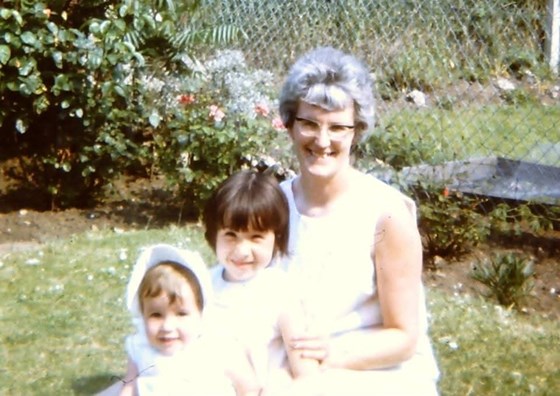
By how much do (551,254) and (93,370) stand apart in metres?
2.76

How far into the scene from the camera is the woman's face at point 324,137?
2752 mm

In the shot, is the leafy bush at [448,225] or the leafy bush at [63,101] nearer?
the leafy bush at [448,225]

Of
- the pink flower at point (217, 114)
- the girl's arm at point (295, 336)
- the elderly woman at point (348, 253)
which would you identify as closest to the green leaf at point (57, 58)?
the pink flower at point (217, 114)

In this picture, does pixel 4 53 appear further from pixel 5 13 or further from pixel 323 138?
pixel 323 138

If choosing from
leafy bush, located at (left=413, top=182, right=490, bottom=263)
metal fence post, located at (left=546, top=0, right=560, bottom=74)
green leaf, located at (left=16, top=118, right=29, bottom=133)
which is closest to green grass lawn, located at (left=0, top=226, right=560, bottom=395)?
leafy bush, located at (left=413, top=182, right=490, bottom=263)

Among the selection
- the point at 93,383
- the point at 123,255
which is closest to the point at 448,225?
the point at 123,255

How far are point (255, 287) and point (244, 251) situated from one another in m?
0.10

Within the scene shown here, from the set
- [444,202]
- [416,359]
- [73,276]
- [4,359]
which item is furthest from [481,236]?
[416,359]

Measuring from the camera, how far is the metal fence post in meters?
8.58

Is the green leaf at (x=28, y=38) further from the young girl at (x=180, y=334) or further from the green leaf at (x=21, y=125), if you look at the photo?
the young girl at (x=180, y=334)

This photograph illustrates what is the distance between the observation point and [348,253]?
275 centimetres

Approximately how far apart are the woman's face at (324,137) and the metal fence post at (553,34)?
6.11 m

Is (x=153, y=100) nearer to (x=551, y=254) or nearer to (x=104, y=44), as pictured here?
(x=104, y=44)

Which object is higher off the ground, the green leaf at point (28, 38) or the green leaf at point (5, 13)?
the green leaf at point (5, 13)
